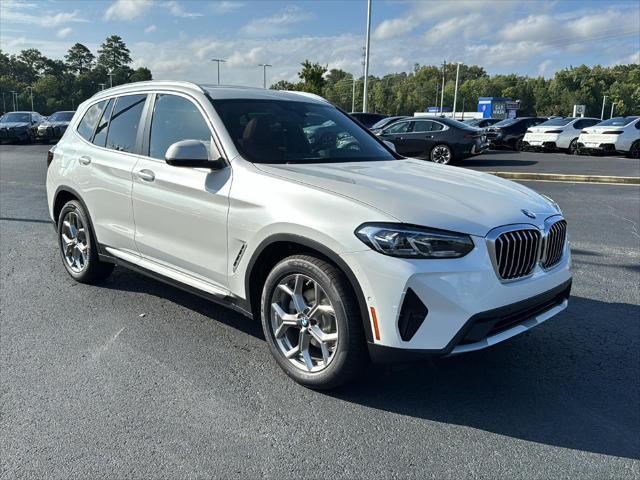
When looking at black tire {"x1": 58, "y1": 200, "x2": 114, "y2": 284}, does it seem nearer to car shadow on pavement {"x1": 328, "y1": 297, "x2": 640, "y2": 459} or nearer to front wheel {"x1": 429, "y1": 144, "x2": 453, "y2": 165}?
car shadow on pavement {"x1": 328, "y1": 297, "x2": 640, "y2": 459}

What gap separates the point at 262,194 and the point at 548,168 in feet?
48.9

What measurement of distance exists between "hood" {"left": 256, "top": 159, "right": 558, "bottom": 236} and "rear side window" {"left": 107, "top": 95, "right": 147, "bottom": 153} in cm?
157

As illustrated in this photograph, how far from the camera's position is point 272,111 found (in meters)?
4.17

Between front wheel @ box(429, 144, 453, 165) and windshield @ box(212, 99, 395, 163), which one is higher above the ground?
windshield @ box(212, 99, 395, 163)

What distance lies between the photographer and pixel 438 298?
276 centimetres

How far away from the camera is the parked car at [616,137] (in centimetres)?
2006

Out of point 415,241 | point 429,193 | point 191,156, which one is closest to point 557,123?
point 429,193

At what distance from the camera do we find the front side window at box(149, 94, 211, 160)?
13.0 feet

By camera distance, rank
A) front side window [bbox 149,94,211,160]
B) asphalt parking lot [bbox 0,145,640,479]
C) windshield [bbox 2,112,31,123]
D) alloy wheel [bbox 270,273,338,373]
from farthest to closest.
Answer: windshield [bbox 2,112,31,123] < front side window [bbox 149,94,211,160] < alloy wheel [bbox 270,273,338,373] < asphalt parking lot [bbox 0,145,640,479]

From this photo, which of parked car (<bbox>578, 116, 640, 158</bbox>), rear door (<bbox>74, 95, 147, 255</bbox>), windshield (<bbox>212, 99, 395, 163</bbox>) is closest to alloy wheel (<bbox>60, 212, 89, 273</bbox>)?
rear door (<bbox>74, 95, 147, 255</bbox>)

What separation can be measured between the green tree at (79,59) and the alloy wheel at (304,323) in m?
121

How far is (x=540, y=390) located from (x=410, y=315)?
1150mm

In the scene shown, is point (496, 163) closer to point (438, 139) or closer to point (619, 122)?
point (438, 139)

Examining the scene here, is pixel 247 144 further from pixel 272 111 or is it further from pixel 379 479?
pixel 379 479
